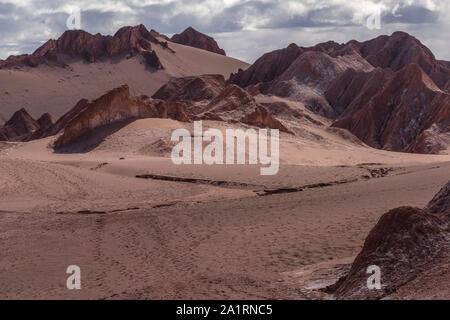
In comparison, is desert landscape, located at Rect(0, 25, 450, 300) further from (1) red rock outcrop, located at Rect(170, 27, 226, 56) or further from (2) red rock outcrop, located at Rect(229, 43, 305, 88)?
(1) red rock outcrop, located at Rect(170, 27, 226, 56)

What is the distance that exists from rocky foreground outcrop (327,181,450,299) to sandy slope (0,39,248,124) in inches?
2340

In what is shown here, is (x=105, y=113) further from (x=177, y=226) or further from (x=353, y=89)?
(x=353, y=89)

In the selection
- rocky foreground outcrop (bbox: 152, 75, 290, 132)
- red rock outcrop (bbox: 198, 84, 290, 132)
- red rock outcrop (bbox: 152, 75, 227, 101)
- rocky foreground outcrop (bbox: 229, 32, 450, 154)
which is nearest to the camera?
rocky foreground outcrop (bbox: 152, 75, 290, 132)

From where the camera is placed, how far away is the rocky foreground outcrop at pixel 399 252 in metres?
6.27

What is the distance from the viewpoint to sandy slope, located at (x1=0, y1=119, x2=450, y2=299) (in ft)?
26.5

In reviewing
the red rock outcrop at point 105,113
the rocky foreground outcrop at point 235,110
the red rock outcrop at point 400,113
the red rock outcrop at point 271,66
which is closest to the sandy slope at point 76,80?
the red rock outcrop at point 271,66

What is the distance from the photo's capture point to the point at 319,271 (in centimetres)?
790

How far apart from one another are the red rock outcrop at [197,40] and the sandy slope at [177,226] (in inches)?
3419

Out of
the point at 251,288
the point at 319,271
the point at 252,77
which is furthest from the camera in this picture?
the point at 252,77

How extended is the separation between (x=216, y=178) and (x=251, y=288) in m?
11.2

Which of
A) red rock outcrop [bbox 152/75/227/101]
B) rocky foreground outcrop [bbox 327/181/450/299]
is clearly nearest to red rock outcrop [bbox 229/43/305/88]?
red rock outcrop [bbox 152/75/227/101]
